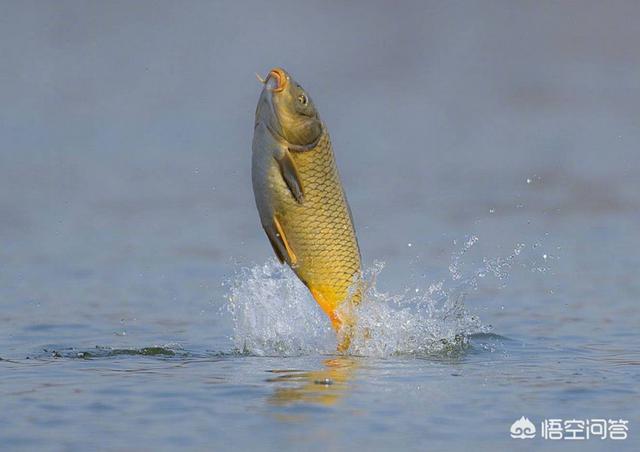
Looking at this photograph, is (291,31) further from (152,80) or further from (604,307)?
(604,307)

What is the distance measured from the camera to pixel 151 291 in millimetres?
12070

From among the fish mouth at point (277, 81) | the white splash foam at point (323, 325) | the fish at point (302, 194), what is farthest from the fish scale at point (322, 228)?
the white splash foam at point (323, 325)

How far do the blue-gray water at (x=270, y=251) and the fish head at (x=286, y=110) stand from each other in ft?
3.94

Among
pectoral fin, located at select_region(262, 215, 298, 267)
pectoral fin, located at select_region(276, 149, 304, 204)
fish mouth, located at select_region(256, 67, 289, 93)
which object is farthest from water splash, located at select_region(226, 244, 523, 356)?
fish mouth, located at select_region(256, 67, 289, 93)

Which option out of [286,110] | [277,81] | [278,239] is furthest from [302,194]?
[277,81]

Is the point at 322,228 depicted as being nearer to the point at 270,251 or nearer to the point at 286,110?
the point at 286,110

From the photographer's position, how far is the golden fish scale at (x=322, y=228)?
8055 millimetres

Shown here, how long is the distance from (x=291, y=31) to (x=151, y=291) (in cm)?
1547

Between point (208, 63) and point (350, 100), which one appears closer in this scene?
point (350, 100)

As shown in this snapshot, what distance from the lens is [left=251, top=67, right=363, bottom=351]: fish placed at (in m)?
7.90

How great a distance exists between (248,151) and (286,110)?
11.8 meters

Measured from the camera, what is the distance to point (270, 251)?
13602mm

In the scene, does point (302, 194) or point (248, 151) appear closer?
point (302, 194)

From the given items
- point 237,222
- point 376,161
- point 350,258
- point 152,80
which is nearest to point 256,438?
point 350,258
